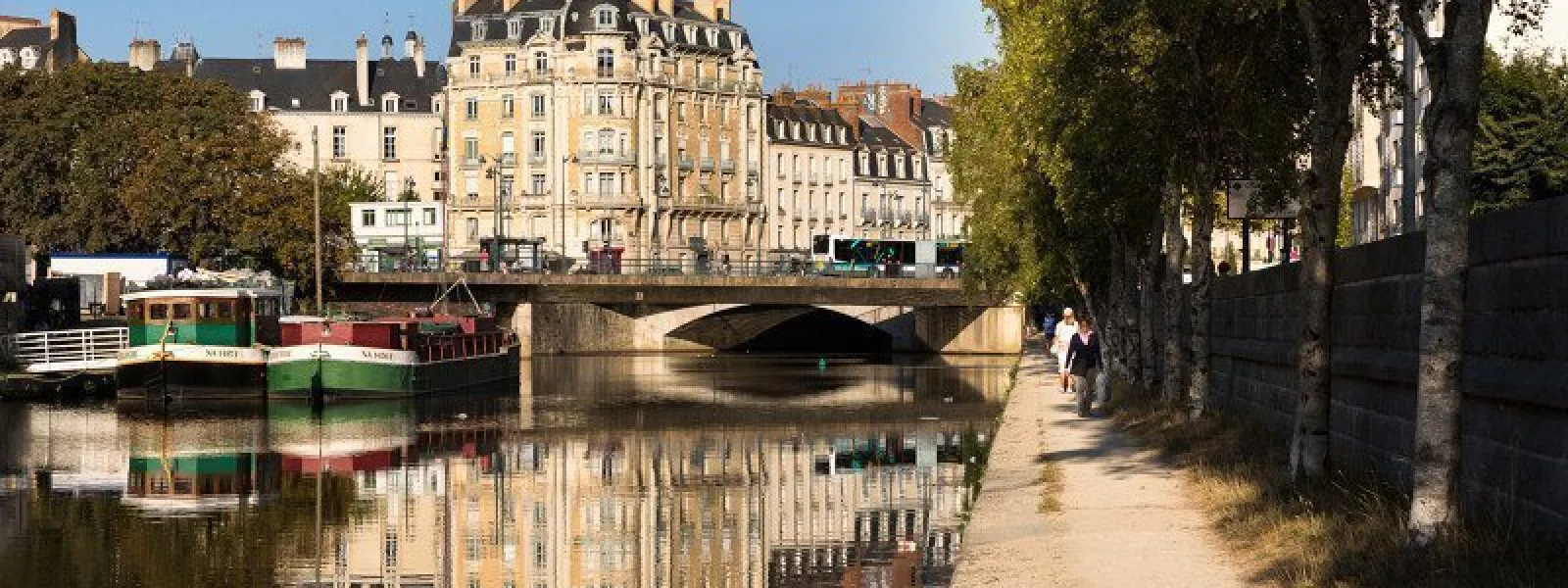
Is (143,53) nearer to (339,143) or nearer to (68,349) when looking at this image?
(339,143)

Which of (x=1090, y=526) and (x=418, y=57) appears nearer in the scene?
(x=1090, y=526)

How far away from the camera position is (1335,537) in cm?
1939

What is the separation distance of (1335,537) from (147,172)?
252 feet

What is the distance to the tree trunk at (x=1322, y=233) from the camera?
2455 cm

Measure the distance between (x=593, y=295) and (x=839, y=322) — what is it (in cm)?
3304

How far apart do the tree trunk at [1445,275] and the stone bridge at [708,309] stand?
8607 centimetres

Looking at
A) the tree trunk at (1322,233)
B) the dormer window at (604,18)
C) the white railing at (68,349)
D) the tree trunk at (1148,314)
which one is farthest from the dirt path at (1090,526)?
the dormer window at (604,18)

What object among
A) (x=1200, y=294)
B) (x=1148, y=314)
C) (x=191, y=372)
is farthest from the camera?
(x=191, y=372)

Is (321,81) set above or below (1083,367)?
above

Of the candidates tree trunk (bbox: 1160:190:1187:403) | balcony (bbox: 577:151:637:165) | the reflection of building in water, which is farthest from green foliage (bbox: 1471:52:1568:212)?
balcony (bbox: 577:151:637:165)

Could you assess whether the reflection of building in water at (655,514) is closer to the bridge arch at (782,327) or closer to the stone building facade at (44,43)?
the bridge arch at (782,327)

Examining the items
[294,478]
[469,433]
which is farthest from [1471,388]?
[469,433]

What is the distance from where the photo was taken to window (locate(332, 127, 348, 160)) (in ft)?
566

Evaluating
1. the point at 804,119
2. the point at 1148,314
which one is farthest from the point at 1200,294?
the point at 804,119
